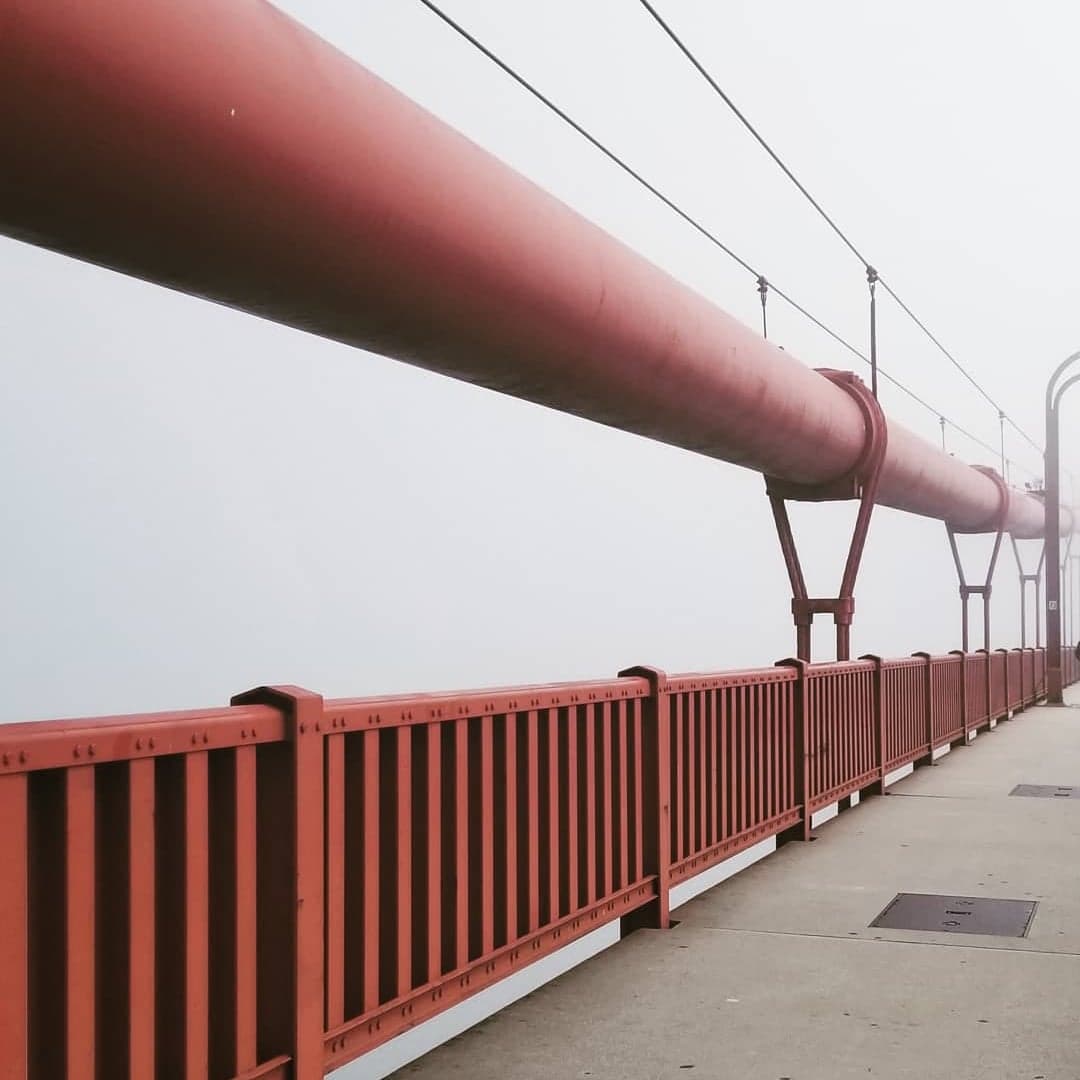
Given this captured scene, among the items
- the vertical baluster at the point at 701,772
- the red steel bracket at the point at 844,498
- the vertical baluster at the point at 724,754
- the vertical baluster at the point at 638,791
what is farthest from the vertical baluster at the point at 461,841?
the red steel bracket at the point at 844,498

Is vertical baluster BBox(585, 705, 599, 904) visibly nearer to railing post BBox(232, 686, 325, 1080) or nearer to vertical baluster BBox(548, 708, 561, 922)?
vertical baluster BBox(548, 708, 561, 922)

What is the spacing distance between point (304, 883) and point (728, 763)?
4782 millimetres

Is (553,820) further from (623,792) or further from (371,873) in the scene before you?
(371,873)

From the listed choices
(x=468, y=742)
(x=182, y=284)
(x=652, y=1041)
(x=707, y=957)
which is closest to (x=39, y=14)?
(x=182, y=284)

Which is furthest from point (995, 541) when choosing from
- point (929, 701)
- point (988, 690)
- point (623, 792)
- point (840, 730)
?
point (623, 792)

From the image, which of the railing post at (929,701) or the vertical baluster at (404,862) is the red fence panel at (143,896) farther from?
the railing post at (929,701)

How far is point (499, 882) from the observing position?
5.73 meters

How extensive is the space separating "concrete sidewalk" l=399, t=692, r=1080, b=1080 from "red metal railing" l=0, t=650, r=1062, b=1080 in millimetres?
288

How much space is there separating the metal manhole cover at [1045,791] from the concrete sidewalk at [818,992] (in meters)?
3.82

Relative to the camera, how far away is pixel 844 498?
1644 cm

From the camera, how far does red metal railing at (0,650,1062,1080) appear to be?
3.42m

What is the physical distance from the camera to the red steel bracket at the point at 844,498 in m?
15.9

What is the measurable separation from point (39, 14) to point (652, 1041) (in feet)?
13.4

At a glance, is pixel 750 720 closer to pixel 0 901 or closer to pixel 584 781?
pixel 584 781
